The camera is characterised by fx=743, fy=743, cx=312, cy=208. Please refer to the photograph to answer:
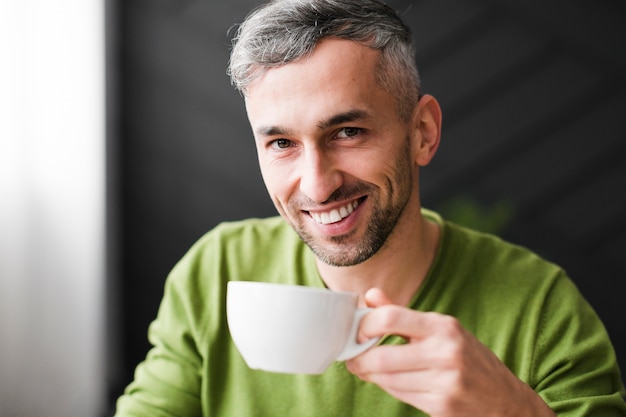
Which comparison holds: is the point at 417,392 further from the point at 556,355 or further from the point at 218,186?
the point at 218,186

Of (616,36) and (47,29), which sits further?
(616,36)

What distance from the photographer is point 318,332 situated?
81 centimetres

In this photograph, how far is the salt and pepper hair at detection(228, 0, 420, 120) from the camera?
120 centimetres

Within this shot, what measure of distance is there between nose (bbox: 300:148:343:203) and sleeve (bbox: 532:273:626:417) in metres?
0.45

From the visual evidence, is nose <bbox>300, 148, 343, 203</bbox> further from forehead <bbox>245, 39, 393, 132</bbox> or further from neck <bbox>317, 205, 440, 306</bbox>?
neck <bbox>317, 205, 440, 306</bbox>

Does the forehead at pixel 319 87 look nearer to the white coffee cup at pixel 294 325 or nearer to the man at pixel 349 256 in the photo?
the man at pixel 349 256

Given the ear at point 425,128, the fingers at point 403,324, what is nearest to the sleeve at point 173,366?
the ear at point 425,128

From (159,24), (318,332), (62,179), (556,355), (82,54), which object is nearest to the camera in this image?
(318,332)

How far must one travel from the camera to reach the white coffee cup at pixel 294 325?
801 mm

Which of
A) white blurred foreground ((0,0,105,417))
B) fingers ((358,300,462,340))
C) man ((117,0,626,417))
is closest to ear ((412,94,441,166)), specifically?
man ((117,0,626,417))

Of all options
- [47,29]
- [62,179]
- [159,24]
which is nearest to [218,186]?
[159,24]

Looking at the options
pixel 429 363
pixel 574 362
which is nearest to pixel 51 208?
pixel 574 362

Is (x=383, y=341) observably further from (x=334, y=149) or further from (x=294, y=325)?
(x=294, y=325)

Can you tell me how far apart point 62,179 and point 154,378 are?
1.37 metres
